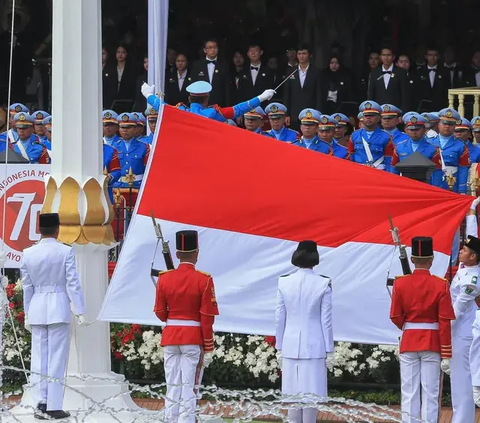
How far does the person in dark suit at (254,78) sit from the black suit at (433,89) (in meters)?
1.87

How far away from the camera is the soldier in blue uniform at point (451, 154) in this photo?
58.1 ft

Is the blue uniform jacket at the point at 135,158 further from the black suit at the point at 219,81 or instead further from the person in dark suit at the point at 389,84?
the person in dark suit at the point at 389,84

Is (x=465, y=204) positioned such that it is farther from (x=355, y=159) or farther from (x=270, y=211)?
(x=355, y=159)

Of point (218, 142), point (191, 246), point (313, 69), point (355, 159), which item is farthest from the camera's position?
point (313, 69)

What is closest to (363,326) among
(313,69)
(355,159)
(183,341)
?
(183,341)

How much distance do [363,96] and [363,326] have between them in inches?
348

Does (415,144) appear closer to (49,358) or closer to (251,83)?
(251,83)

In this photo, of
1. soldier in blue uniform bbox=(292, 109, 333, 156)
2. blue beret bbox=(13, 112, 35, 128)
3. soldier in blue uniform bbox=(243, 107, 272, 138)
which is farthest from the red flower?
Result: blue beret bbox=(13, 112, 35, 128)

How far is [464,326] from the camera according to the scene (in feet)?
43.5

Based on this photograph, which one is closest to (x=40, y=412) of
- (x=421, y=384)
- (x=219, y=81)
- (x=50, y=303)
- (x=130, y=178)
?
(x=50, y=303)

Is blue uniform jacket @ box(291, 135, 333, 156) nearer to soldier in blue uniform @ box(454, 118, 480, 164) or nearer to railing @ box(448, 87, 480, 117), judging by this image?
soldier in blue uniform @ box(454, 118, 480, 164)

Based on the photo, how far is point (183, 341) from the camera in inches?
512

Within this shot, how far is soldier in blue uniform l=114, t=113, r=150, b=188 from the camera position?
1852 cm

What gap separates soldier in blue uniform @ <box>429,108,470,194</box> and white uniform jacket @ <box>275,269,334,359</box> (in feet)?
15.0
